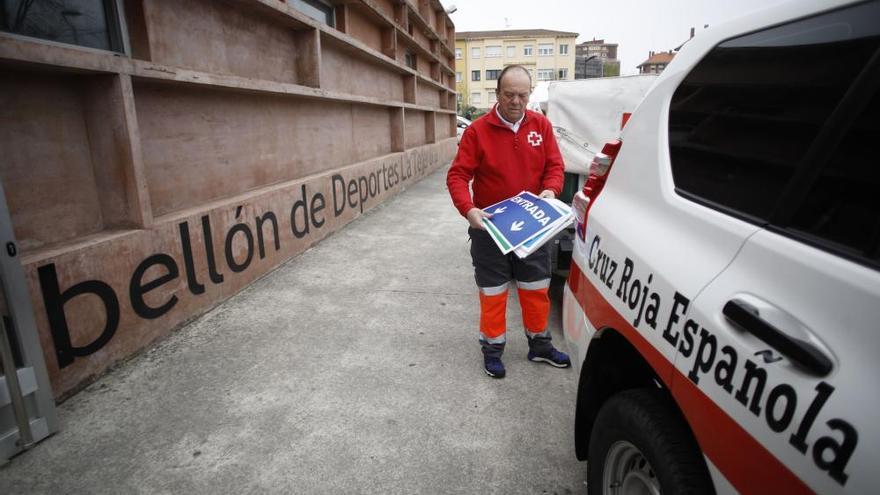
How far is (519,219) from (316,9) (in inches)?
275

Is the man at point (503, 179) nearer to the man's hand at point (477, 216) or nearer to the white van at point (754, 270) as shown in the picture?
the man's hand at point (477, 216)

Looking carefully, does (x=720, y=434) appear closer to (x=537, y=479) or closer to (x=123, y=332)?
(x=537, y=479)

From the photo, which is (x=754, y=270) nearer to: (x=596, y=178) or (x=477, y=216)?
(x=596, y=178)

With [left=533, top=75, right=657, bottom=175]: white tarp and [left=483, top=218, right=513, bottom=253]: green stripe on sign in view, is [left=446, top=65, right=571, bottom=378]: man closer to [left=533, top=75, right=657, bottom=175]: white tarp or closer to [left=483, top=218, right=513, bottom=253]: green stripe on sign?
[left=483, top=218, right=513, bottom=253]: green stripe on sign

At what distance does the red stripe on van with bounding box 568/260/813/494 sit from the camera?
2.96 ft

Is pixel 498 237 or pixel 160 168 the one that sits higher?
pixel 160 168

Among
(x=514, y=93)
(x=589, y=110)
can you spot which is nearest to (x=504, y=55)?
(x=589, y=110)

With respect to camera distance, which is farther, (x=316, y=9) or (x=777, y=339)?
(x=316, y=9)

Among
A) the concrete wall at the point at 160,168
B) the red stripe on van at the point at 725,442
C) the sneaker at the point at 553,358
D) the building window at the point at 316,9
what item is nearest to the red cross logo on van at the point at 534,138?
the sneaker at the point at 553,358

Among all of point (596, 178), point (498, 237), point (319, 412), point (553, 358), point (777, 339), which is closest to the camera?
point (777, 339)

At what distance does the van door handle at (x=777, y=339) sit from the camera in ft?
2.81

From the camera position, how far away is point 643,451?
1330 millimetres

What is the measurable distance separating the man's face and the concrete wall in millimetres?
2576

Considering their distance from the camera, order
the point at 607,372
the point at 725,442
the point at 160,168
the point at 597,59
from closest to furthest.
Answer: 1. the point at 725,442
2. the point at 607,372
3. the point at 160,168
4. the point at 597,59
